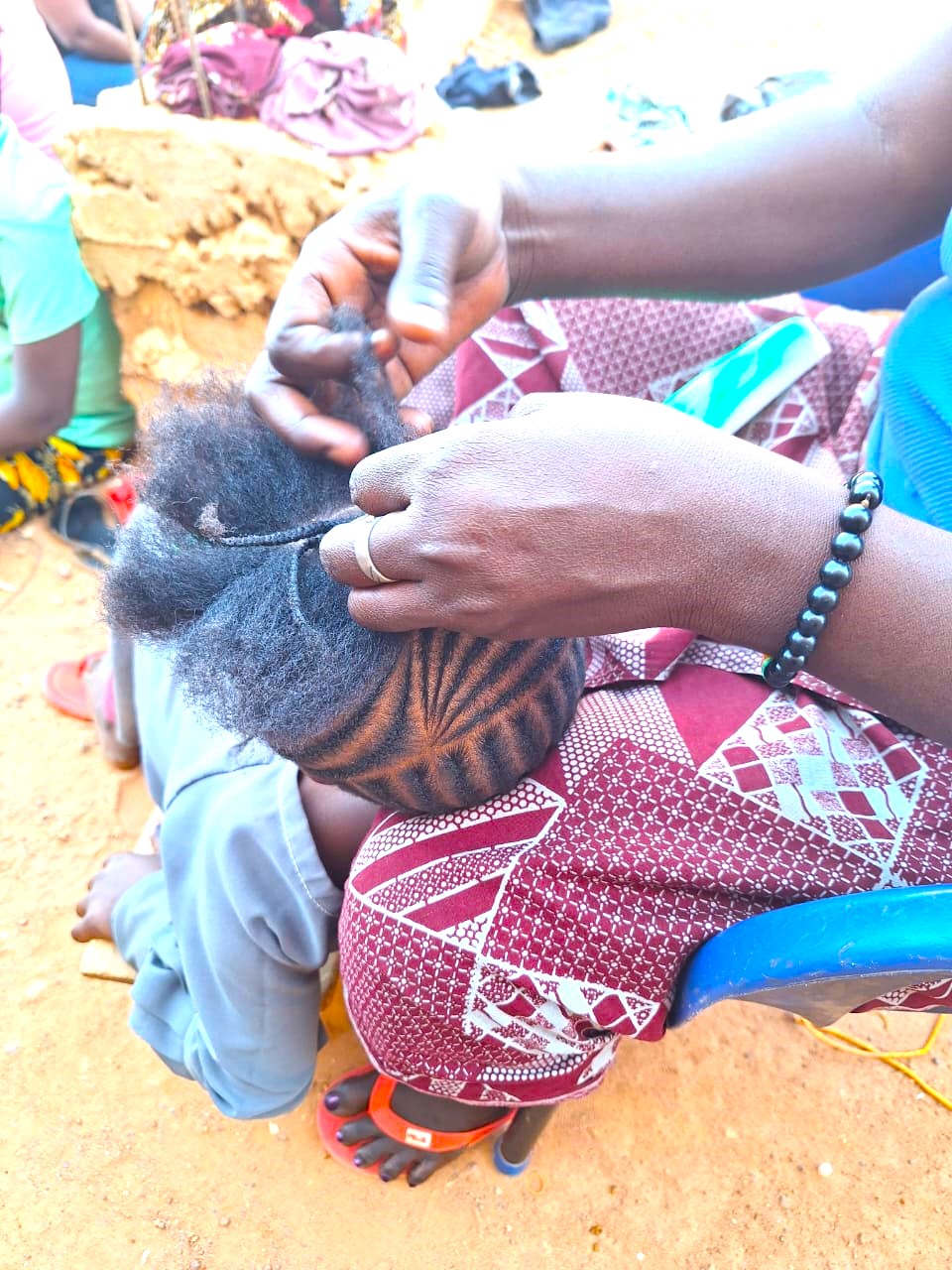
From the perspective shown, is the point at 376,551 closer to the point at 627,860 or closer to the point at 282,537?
the point at 282,537

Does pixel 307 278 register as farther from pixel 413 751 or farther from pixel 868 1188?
pixel 868 1188

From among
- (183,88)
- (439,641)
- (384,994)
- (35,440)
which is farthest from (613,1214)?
(183,88)

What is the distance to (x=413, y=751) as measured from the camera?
33.7 inches

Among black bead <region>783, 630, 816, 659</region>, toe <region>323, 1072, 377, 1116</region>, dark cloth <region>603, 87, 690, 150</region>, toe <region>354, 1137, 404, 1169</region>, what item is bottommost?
toe <region>354, 1137, 404, 1169</region>

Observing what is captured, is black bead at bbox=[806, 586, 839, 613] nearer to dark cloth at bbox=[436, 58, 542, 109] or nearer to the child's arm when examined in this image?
the child's arm

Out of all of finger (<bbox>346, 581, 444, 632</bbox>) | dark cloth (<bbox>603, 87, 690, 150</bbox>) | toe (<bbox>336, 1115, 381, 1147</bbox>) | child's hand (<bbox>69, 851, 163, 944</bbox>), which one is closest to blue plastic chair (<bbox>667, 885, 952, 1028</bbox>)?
finger (<bbox>346, 581, 444, 632</bbox>)

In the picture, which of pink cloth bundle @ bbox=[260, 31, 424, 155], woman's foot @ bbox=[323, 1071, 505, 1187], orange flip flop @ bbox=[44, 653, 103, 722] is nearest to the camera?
woman's foot @ bbox=[323, 1071, 505, 1187]

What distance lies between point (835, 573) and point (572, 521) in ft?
0.71

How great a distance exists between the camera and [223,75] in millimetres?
2279

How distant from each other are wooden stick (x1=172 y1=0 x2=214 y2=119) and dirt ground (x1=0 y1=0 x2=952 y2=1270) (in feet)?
6.33

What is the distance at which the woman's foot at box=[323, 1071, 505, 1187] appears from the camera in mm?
1336

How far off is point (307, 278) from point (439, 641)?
0.43m

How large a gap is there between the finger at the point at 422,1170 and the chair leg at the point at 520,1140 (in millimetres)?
100

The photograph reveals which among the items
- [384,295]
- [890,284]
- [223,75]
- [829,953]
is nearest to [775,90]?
[890,284]
